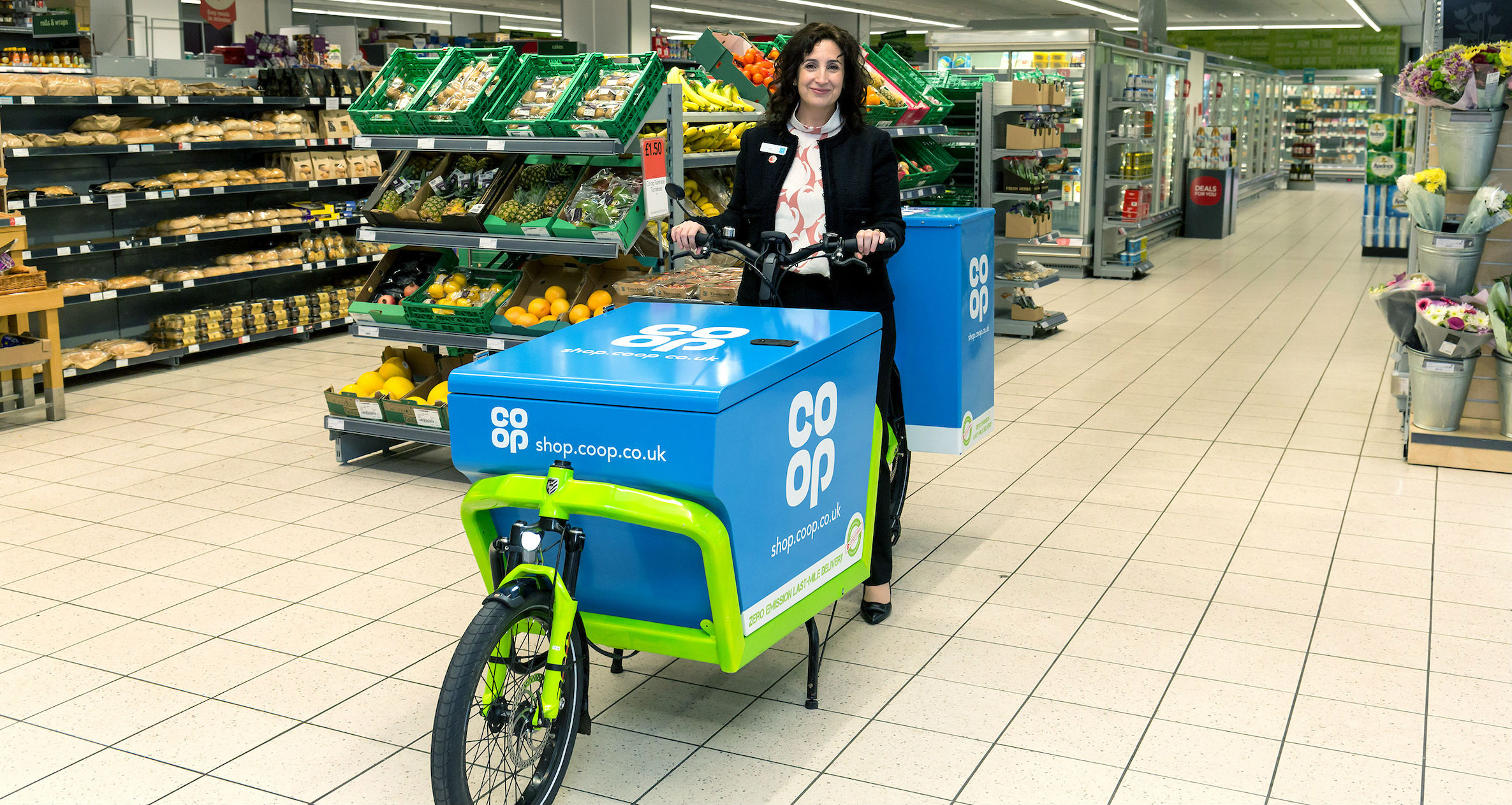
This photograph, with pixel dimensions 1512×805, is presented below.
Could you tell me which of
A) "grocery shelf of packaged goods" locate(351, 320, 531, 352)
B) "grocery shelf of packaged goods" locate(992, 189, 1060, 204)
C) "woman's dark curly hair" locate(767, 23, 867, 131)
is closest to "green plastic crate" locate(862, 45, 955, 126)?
"grocery shelf of packaged goods" locate(992, 189, 1060, 204)

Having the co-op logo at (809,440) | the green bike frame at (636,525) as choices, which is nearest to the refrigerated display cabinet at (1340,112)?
the co-op logo at (809,440)

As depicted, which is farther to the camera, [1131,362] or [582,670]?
[1131,362]

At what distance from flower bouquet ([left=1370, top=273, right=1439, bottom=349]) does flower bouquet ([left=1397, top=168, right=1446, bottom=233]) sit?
24 cm

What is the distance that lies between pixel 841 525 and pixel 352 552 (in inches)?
81.4

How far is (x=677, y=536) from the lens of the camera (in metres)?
2.41

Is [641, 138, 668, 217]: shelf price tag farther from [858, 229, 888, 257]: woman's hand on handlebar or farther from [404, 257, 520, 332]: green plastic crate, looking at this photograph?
[858, 229, 888, 257]: woman's hand on handlebar

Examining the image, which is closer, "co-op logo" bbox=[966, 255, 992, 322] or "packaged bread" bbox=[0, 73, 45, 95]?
"co-op logo" bbox=[966, 255, 992, 322]

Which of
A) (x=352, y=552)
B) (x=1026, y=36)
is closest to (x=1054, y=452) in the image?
(x=352, y=552)

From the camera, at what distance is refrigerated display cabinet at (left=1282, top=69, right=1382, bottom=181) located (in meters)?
26.9

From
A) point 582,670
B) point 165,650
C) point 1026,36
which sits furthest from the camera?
point 1026,36

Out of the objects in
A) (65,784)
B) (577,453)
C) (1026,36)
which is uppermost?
(1026,36)

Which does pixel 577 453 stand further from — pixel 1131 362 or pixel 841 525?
pixel 1131 362

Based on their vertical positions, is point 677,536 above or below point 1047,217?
below

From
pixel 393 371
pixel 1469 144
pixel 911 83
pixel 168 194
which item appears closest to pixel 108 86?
pixel 168 194
